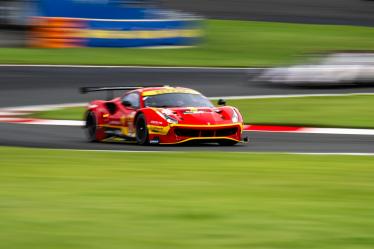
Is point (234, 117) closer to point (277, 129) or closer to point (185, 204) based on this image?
point (277, 129)

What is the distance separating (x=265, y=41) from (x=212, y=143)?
755 inches

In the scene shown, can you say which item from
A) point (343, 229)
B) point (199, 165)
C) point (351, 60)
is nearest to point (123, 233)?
point (343, 229)

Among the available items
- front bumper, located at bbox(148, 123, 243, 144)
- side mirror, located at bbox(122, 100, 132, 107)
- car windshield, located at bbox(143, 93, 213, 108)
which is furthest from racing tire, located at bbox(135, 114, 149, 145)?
side mirror, located at bbox(122, 100, 132, 107)

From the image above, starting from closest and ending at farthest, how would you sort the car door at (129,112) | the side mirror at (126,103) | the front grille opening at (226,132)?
the front grille opening at (226,132), the car door at (129,112), the side mirror at (126,103)

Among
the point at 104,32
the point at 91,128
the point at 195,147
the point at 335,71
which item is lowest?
the point at 195,147

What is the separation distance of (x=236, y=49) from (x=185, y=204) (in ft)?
81.1

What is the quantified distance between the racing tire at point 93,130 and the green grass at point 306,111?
3207mm

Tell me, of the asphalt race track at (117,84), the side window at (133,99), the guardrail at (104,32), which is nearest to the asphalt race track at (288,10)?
the guardrail at (104,32)

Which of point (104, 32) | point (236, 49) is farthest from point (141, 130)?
point (236, 49)

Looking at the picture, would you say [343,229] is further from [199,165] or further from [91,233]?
[199,165]

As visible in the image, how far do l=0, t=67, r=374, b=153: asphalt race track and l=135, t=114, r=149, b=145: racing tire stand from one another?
194 mm

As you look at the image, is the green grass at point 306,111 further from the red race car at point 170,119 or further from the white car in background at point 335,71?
the red race car at point 170,119

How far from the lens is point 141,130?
46.1 ft

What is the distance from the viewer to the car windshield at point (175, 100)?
46.2 ft
